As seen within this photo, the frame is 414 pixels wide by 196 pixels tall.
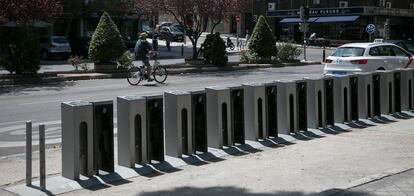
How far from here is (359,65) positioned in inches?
733

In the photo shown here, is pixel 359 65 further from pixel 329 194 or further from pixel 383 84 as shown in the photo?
pixel 329 194

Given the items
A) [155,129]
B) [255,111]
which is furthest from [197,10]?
[155,129]

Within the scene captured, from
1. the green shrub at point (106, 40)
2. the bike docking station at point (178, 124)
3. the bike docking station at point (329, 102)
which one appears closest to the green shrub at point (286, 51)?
the green shrub at point (106, 40)

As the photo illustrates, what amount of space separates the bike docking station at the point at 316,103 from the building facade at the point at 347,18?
170 feet

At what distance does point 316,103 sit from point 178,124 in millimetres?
3027

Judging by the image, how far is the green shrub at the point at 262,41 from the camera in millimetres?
29922

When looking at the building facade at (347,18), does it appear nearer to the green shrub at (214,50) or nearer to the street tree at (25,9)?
the green shrub at (214,50)

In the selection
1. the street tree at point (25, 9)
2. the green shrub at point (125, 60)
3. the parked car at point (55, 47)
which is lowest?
the green shrub at point (125, 60)

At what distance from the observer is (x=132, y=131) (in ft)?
23.9

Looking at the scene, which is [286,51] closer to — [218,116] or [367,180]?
[218,116]

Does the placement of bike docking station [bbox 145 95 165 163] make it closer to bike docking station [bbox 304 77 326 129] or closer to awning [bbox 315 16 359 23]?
bike docking station [bbox 304 77 326 129]

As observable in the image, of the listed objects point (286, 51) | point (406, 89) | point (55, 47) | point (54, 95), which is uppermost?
point (55, 47)

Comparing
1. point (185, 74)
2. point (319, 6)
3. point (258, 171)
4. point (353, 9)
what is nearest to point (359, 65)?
point (185, 74)

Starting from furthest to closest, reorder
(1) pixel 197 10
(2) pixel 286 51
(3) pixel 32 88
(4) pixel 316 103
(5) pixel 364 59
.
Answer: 1. (2) pixel 286 51
2. (1) pixel 197 10
3. (3) pixel 32 88
4. (5) pixel 364 59
5. (4) pixel 316 103
